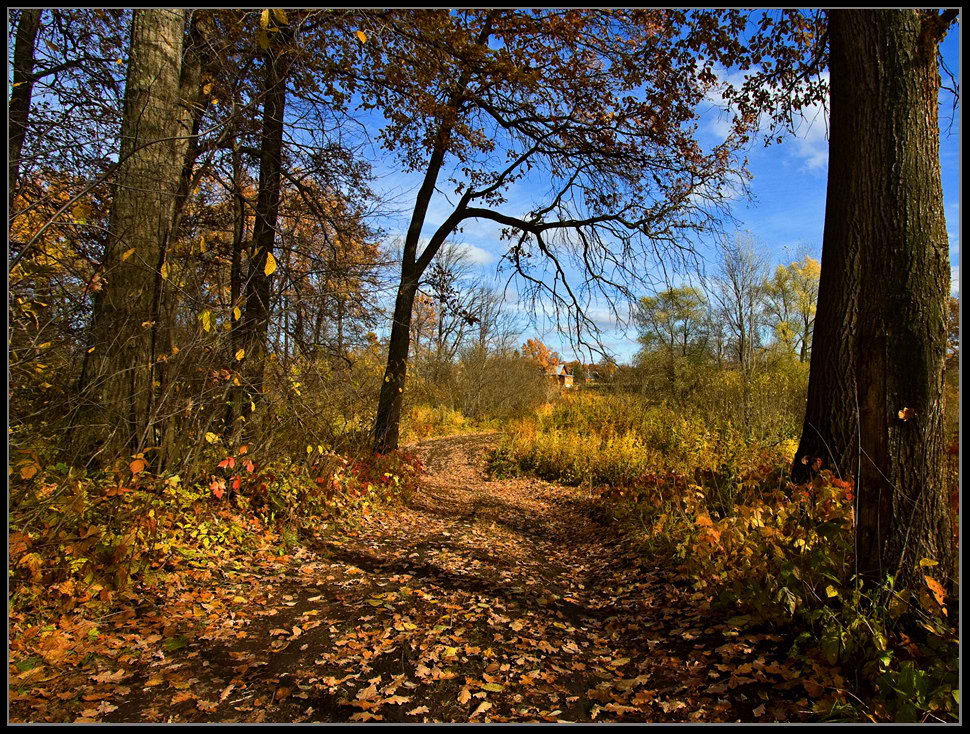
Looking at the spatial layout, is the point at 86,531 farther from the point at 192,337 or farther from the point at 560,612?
the point at 560,612

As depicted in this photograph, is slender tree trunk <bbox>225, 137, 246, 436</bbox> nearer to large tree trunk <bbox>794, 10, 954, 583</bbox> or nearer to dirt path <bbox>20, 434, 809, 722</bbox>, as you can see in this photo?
dirt path <bbox>20, 434, 809, 722</bbox>

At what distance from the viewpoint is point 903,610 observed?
8.84 ft

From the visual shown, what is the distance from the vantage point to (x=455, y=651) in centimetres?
316

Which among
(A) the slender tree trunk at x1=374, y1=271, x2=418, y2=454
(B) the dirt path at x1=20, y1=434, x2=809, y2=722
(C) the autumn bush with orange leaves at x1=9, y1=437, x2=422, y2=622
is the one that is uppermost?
(A) the slender tree trunk at x1=374, y1=271, x2=418, y2=454

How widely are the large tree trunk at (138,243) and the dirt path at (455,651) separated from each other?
1.77m

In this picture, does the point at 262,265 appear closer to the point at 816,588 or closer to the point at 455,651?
the point at 455,651

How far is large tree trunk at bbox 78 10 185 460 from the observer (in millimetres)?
4238

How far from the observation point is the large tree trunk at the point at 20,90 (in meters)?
2.88

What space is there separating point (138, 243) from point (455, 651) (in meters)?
4.39

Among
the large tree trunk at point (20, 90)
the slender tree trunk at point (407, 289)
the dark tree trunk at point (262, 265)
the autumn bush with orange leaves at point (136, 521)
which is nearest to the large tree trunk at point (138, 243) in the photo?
the autumn bush with orange leaves at point (136, 521)

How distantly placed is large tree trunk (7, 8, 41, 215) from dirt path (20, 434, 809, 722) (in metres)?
2.85

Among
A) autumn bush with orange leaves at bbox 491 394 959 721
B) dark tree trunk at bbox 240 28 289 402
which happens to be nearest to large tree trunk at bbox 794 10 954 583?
autumn bush with orange leaves at bbox 491 394 959 721

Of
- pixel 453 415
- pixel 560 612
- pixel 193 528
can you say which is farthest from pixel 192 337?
pixel 453 415

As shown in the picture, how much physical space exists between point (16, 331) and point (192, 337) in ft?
4.22
